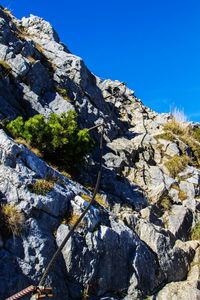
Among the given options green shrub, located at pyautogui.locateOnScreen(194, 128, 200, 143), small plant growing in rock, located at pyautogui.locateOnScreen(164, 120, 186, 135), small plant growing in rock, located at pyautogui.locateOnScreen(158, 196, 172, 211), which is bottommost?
small plant growing in rock, located at pyautogui.locateOnScreen(158, 196, 172, 211)

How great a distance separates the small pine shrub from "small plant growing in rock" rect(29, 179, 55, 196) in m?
9.09

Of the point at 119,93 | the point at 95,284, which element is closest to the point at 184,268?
the point at 95,284

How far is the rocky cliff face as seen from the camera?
10.1 m

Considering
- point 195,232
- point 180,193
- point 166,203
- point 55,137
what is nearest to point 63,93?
point 55,137

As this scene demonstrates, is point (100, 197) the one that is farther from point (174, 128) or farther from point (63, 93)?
point (174, 128)

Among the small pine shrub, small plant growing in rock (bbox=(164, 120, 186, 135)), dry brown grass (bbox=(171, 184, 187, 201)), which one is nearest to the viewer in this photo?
dry brown grass (bbox=(171, 184, 187, 201))

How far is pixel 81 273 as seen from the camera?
10.3m

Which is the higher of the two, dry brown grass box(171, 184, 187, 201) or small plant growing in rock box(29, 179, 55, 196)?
dry brown grass box(171, 184, 187, 201)

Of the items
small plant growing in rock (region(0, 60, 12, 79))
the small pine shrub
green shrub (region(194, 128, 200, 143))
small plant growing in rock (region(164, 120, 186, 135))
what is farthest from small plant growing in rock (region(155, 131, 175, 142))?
small plant growing in rock (region(0, 60, 12, 79))

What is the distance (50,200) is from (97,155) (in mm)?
7885

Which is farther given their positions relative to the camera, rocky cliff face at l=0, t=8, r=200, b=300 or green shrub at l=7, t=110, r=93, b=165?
green shrub at l=7, t=110, r=93, b=165

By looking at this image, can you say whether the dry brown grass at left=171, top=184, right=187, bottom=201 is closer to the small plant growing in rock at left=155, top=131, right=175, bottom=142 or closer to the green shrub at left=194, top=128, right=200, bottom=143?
the small plant growing in rock at left=155, top=131, right=175, bottom=142

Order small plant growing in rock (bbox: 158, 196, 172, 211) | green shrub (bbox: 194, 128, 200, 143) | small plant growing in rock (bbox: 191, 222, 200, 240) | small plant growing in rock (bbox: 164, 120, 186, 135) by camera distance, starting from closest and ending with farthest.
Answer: small plant growing in rock (bbox: 191, 222, 200, 240)
small plant growing in rock (bbox: 158, 196, 172, 211)
small plant growing in rock (bbox: 164, 120, 186, 135)
green shrub (bbox: 194, 128, 200, 143)

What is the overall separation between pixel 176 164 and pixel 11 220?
1138 centimetres
